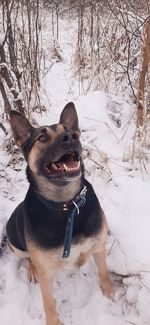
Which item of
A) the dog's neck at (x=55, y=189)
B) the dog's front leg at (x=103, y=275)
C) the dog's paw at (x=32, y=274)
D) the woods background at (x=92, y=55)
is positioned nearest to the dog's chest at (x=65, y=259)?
the dog's front leg at (x=103, y=275)

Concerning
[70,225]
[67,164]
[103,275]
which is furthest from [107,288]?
[67,164]

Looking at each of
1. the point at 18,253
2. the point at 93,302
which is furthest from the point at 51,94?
the point at 93,302

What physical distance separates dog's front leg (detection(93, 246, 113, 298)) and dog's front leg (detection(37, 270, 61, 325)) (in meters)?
0.40

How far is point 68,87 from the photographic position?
5.96 metres

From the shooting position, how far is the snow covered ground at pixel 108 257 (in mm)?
2580

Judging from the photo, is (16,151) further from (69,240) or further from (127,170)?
(69,240)

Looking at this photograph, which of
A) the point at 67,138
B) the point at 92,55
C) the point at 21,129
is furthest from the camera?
the point at 92,55

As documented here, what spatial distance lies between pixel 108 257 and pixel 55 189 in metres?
0.91

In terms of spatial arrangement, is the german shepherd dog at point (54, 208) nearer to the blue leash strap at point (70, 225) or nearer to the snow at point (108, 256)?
the blue leash strap at point (70, 225)

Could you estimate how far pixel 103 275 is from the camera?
2.68 meters

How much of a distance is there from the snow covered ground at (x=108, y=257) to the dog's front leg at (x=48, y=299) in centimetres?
15

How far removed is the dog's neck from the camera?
2307mm

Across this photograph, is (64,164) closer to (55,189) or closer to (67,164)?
(67,164)

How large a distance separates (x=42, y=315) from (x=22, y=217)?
0.76 meters
